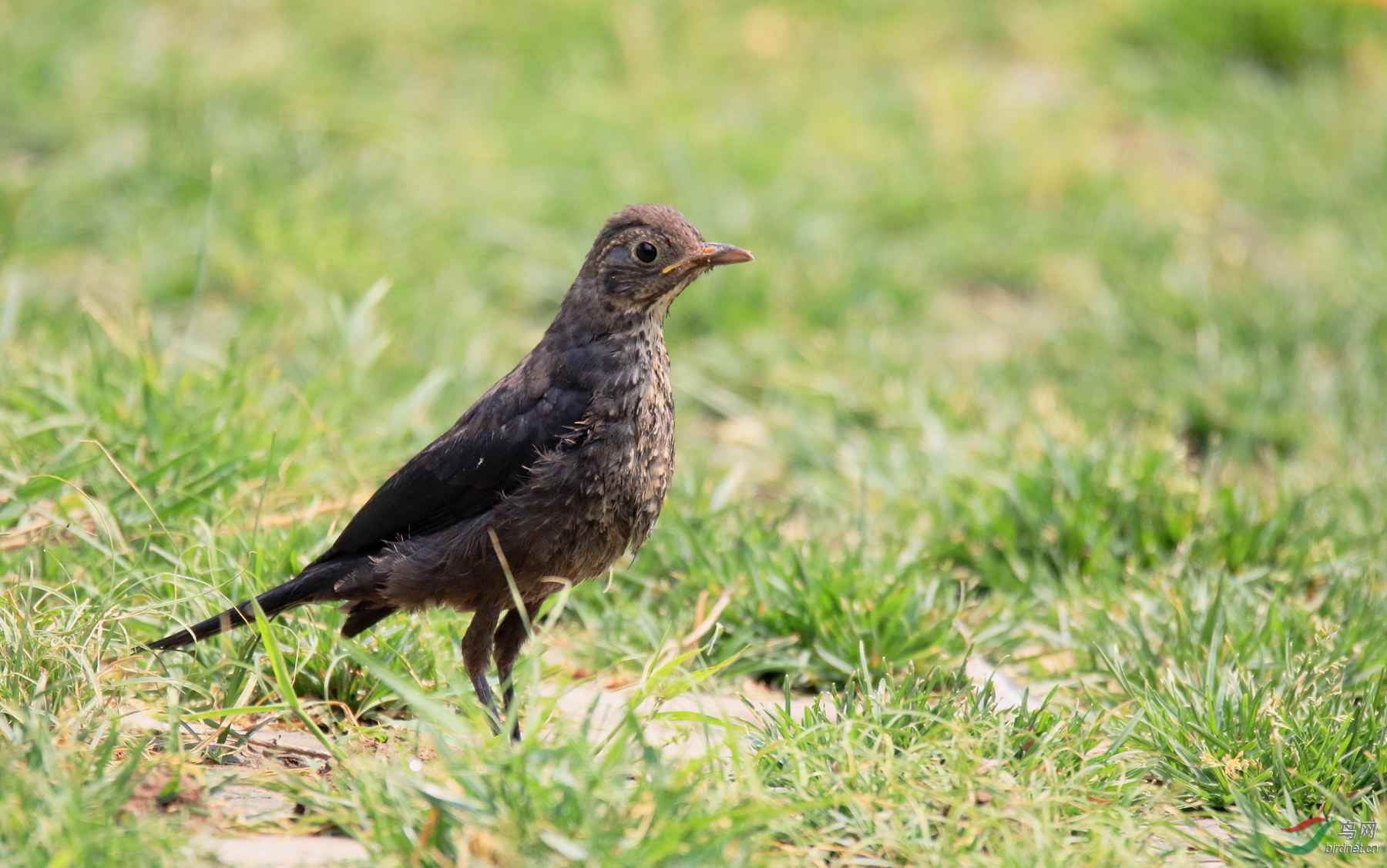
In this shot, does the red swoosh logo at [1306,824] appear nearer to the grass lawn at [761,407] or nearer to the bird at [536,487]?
the grass lawn at [761,407]

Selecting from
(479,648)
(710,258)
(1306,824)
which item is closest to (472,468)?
(479,648)

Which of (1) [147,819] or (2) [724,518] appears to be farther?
(2) [724,518]

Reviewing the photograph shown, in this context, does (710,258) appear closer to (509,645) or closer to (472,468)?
(472,468)

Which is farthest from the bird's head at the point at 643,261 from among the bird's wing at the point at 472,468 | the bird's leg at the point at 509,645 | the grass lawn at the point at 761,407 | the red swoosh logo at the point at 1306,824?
the red swoosh logo at the point at 1306,824

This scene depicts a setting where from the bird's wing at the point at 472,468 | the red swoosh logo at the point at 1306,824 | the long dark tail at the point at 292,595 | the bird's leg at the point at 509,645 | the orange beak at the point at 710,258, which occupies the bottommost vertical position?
the red swoosh logo at the point at 1306,824

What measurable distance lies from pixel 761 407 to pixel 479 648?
2.75 metres

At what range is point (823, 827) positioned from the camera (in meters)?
2.76

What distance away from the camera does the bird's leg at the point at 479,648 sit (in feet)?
11.1

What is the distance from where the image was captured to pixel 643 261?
3594 millimetres

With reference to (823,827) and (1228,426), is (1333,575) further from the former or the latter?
(823,827)

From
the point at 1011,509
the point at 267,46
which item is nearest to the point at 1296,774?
the point at 1011,509

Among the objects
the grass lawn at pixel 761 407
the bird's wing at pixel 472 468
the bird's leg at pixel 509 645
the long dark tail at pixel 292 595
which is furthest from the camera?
the bird's leg at pixel 509 645

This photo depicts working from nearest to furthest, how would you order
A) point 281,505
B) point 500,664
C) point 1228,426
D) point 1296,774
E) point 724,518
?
point 1296,774 → point 500,664 → point 281,505 → point 724,518 → point 1228,426

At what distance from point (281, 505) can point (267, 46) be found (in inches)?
163
